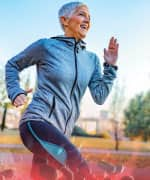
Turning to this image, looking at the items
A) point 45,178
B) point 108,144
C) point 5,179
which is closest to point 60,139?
point 45,178

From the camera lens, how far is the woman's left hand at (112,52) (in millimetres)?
2643

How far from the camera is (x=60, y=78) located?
7.99 feet

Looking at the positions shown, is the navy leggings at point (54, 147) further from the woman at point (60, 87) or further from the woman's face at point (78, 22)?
the woman's face at point (78, 22)

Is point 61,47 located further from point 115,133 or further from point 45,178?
point 115,133

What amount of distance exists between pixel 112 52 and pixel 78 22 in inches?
10.8

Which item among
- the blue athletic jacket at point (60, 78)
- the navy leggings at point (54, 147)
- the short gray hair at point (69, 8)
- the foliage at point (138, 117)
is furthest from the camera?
the foliage at point (138, 117)

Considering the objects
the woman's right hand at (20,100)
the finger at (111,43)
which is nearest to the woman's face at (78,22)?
the finger at (111,43)

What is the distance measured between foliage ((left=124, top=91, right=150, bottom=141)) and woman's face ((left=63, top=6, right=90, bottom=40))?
46.5ft

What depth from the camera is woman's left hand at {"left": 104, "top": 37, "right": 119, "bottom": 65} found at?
2.64m

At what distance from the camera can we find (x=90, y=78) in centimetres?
260
